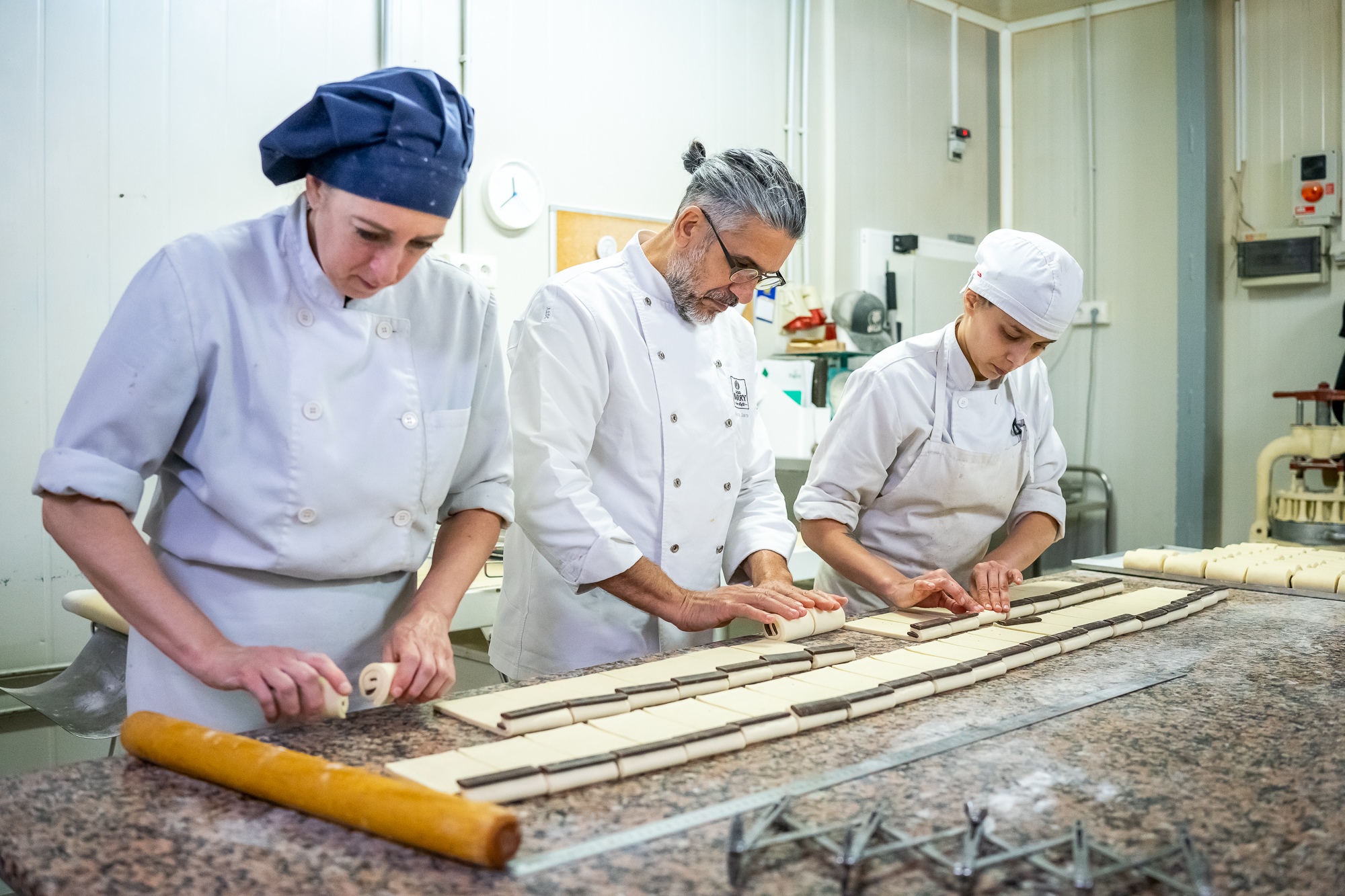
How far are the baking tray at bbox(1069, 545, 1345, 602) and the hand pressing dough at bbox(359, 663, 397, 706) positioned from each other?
1954 millimetres

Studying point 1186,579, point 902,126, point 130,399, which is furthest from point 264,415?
point 902,126

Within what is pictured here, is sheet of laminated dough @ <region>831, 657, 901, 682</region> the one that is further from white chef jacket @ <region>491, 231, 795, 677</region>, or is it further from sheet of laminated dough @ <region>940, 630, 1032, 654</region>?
white chef jacket @ <region>491, 231, 795, 677</region>

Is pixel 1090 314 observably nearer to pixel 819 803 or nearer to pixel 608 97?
pixel 608 97

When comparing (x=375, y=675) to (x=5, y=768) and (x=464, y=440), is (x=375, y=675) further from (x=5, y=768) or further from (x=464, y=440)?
(x=5, y=768)

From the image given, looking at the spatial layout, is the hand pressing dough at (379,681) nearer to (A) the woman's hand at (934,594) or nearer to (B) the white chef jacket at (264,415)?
(B) the white chef jacket at (264,415)

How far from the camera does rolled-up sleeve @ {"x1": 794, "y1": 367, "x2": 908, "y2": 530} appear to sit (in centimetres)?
224

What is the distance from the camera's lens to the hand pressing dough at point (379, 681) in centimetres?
125

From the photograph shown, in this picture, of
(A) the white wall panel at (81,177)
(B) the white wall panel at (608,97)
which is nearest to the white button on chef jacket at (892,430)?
(B) the white wall panel at (608,97)

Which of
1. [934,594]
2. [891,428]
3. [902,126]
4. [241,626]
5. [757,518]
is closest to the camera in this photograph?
[241,626]

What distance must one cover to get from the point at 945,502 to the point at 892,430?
8.7 inches

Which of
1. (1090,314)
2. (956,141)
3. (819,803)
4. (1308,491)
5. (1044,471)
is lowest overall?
(819,803)

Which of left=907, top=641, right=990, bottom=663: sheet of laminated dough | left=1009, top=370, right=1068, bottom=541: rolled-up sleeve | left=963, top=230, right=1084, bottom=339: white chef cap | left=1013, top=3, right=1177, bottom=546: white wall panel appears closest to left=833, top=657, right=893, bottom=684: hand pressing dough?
left=907, top=641, right=990, bottom=663: sheet of laminated dough

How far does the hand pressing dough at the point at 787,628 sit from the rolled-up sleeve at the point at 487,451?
1.55 feet

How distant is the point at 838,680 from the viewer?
1450 millimetres
